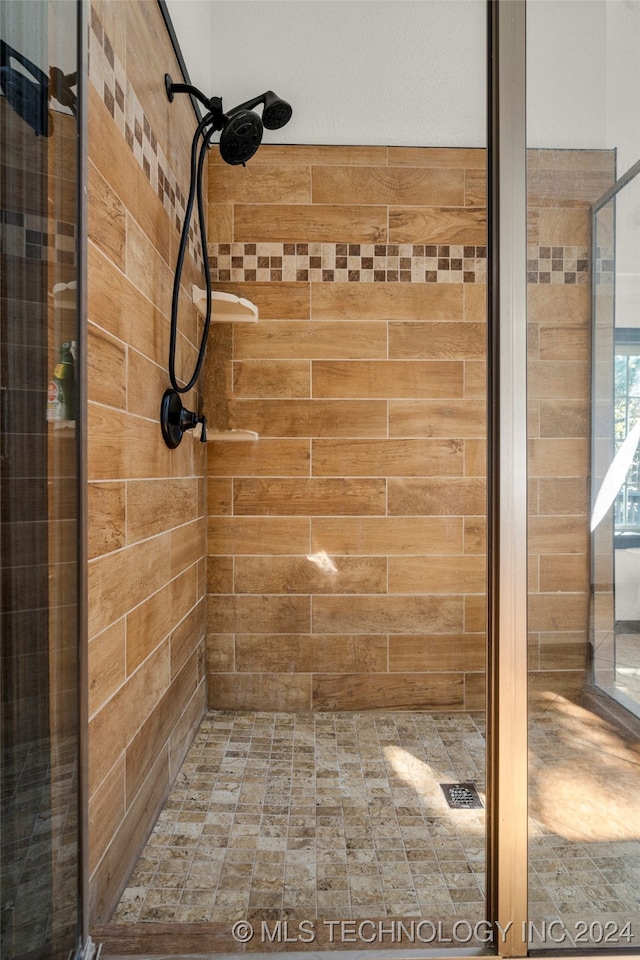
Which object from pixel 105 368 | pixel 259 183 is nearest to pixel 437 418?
pixel 259 183

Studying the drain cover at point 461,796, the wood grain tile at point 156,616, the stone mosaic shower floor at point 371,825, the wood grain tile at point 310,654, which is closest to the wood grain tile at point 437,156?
the wood grain tile at point 156,616

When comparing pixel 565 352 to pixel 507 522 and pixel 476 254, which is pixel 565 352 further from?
pixel 476 254

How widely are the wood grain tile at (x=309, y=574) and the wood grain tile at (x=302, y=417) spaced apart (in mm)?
516

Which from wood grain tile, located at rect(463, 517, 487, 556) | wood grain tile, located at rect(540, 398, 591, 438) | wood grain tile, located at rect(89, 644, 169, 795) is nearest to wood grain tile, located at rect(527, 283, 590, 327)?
wood grain tile, located at rect(540, 398, 591, 438)

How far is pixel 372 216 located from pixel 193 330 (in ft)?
2.95

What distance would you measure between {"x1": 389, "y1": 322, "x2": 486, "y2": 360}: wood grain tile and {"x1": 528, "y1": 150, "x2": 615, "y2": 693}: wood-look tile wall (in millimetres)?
1367

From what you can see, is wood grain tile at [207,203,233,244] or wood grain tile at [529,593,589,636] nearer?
wood grain tile at [529,593,589,636]

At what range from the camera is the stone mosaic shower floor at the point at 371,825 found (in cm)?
103

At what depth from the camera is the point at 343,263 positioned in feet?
7.91

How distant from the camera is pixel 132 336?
144 centimetres

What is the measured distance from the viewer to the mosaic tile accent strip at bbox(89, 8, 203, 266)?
1.22 m

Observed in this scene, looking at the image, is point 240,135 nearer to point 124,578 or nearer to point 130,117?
point 130,117

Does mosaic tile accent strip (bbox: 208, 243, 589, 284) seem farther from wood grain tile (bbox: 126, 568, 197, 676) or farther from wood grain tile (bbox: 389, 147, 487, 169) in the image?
wood grain tile (bbox: 126, 568, 197, 676)

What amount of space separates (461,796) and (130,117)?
2.04 m
